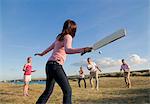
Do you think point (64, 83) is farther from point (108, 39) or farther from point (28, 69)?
point (28, 69)

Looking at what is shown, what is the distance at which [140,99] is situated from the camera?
13.1m

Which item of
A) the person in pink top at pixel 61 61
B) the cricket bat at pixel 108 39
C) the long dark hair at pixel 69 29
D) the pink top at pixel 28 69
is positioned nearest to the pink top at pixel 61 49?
the person in pink top at pixel 61 61

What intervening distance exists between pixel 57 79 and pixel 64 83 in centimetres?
18

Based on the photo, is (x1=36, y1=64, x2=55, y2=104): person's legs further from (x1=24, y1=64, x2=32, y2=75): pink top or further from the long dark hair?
(x1=24, y1=64, x2=32, y2=75): pink top

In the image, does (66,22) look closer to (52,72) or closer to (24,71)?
(52,72)

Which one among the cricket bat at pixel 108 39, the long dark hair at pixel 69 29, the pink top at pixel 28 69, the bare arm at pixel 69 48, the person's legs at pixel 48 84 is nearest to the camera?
the cricket bat at pixel 108 39

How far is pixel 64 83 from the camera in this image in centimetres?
704

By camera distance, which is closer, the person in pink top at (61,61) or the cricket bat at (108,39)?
the cricket bat at (108,39)

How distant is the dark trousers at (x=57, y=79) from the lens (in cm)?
703

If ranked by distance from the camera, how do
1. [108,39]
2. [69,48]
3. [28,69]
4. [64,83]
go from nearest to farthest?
[108,39] → [69,48] → [64,83] → [28,69]

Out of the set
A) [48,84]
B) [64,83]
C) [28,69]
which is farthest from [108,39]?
[28,69]

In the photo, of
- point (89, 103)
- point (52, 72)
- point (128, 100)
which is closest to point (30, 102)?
point (89, 103)

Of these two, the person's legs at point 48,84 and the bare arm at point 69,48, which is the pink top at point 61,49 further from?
the person's legs at point 48,84

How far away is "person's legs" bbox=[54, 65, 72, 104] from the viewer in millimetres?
7020
